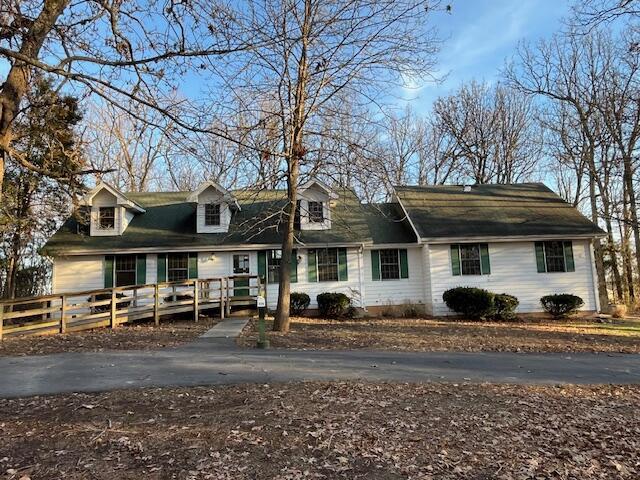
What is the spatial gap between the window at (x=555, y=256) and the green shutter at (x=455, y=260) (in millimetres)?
3260

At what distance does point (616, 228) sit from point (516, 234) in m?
15.4

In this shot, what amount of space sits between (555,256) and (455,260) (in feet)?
13.6

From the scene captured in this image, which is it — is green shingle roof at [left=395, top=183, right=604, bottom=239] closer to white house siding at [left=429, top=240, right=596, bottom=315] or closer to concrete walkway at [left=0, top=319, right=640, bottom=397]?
white house siding at [left=429, top=240, right=596, bottom=315]

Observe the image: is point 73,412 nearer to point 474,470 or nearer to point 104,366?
point 104,366

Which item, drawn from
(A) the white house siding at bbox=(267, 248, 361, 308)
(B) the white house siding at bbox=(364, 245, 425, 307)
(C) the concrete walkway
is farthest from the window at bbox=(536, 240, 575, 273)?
(C) the concrete walkway

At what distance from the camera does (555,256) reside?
1853 cm

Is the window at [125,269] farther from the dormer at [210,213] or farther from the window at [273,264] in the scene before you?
the window at [273,264]

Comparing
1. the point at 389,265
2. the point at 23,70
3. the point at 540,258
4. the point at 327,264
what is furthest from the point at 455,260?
the point at 23,70

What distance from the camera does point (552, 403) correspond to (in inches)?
236

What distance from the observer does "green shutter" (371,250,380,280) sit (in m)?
18.7

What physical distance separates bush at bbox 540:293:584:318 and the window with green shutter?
8.17 feet

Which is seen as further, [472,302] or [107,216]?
[107,216]

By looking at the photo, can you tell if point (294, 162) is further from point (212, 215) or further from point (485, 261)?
point (485, 261)

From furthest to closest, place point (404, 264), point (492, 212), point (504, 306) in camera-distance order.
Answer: point (492, 212)
point (404, 264)
point (504, 306)
